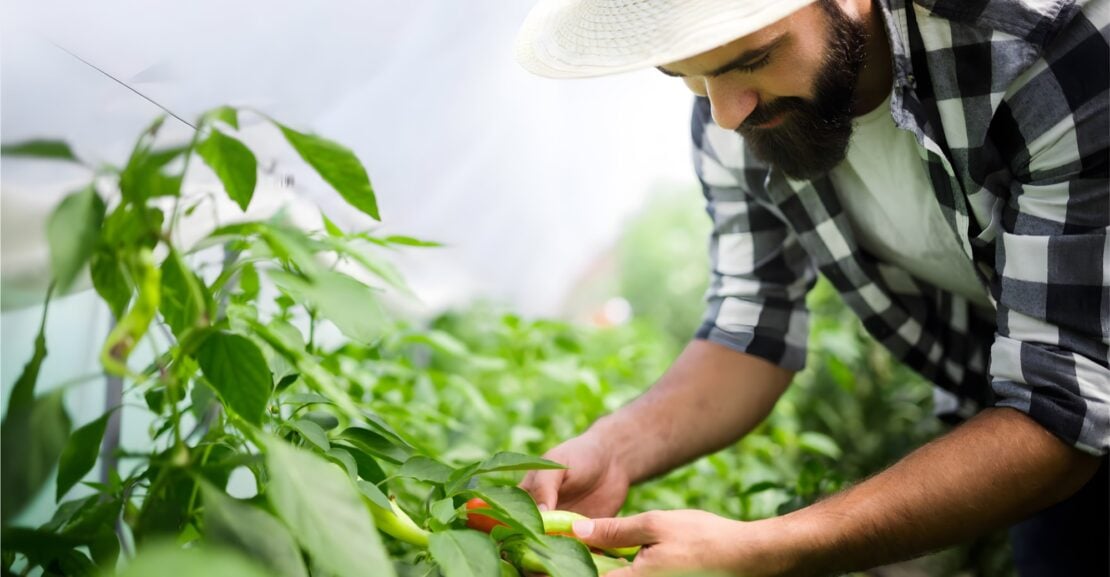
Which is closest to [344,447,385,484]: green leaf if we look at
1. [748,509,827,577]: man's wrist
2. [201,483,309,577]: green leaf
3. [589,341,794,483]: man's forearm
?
[201,483,309,577]: green leaf

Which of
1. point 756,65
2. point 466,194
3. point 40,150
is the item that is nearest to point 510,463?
point 40,150

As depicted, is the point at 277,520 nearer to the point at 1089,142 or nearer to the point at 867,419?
the point at 1089,142

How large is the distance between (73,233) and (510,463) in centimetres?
34

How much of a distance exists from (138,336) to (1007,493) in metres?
0.77

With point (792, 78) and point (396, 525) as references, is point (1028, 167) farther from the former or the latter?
point (396, 525)

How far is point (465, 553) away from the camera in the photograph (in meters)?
0.61

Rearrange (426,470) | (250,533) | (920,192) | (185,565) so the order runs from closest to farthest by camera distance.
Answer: (185,565) < (250,533) < (426,470) < (920,192)

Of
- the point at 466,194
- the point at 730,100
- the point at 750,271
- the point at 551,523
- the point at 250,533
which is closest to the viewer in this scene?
the point at 250,533

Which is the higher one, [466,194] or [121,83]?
[121,83]

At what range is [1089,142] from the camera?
34.2 inches

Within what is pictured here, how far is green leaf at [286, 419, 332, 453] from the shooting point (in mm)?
654

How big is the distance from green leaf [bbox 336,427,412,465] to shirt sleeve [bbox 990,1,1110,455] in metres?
0.58

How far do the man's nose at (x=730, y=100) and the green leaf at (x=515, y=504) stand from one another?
18.4 inches

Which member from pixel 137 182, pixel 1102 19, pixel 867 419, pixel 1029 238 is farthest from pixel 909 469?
pixel 867 419
